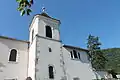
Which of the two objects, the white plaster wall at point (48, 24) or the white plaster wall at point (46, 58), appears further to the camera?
the white plaster wall at point (48, 24)

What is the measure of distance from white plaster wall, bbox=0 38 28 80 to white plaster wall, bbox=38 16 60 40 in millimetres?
3600

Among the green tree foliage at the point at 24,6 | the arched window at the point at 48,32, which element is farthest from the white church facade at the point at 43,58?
the green tree foliage at the point at 24,6

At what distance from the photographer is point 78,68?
2131 cm

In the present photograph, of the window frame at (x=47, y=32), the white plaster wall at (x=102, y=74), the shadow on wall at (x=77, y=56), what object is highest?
the window frame at (x=47, y=32)

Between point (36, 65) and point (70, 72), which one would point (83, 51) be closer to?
point (70, 72)

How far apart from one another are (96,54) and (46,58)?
26428 millimetres

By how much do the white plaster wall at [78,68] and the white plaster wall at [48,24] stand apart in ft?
9.19

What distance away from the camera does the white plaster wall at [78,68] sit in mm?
20323

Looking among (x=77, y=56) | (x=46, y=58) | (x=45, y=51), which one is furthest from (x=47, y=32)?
(x=77, y=56)

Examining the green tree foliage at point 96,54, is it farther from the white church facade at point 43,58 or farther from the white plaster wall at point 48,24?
the white plaster wall at point 48,24

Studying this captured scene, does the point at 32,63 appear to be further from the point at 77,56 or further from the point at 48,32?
the point at 77,56

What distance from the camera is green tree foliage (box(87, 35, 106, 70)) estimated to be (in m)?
40.0

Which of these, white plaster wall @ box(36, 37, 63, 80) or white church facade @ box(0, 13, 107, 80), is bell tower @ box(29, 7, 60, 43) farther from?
white plaster wall @ box(36, 37, 63, 80)

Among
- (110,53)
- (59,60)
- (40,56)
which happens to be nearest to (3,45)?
(40,56)
